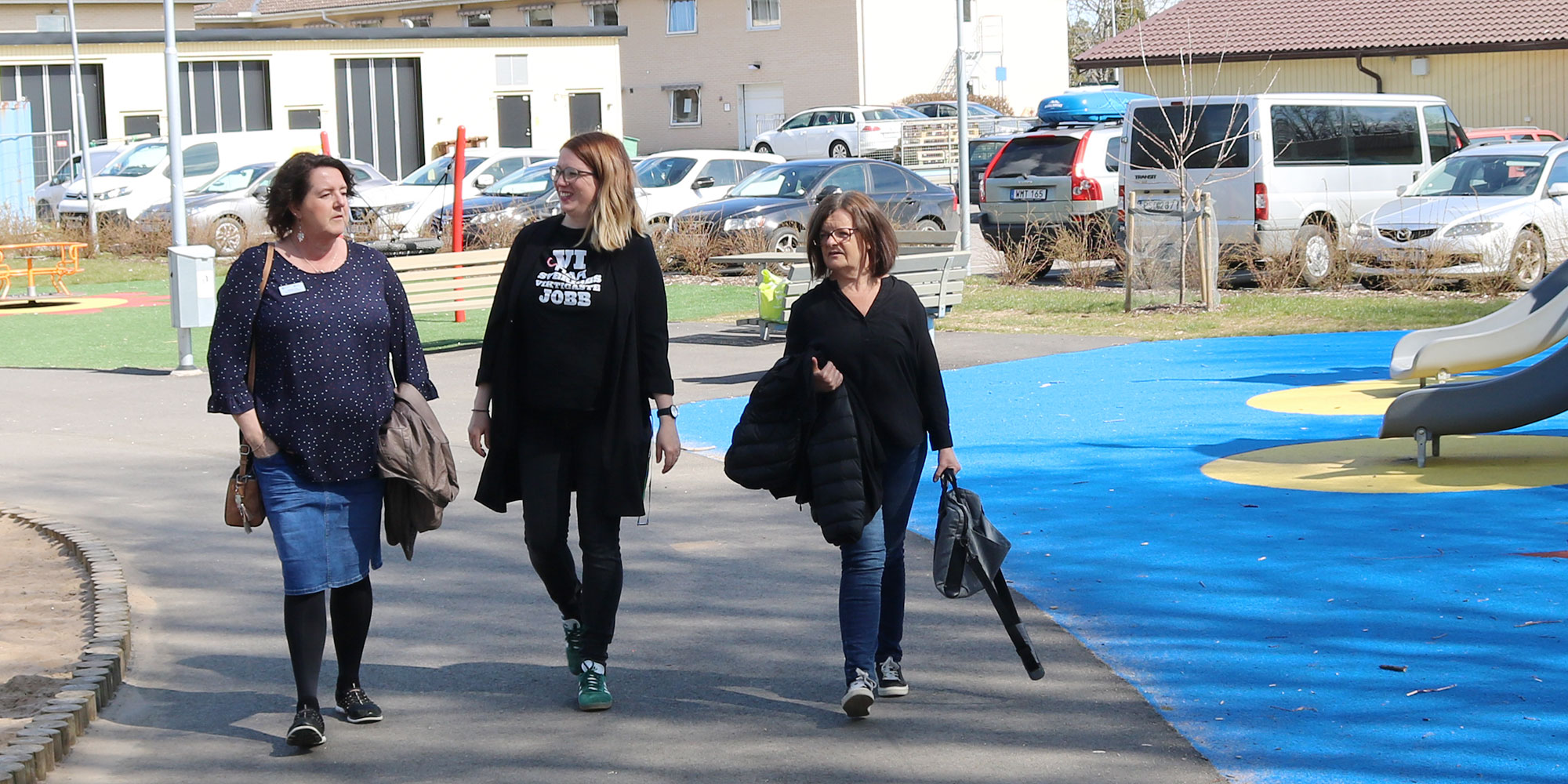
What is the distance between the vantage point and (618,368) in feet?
16.6

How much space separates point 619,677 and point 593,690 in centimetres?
39

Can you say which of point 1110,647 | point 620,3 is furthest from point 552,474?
point 620,3

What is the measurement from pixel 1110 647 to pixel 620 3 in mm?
54457

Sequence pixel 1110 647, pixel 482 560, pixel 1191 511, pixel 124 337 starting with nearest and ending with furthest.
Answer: pixel 1110 647 → pixel 482 560 → pixel 1191 511 → pixel 124 337

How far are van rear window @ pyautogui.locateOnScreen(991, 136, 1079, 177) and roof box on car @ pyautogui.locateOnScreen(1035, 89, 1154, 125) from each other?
780cm

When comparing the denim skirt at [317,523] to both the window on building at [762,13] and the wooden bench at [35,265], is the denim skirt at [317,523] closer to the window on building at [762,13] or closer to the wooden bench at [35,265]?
the wooden bench at [35,265]

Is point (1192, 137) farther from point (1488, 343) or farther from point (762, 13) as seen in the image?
point (762, 13)

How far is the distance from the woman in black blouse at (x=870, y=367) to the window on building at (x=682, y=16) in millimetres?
52323

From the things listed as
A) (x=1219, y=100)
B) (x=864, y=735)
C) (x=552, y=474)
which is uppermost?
(x=1219, y=100)

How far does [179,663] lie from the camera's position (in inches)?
225

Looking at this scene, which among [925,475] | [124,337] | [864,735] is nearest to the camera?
[864,735]

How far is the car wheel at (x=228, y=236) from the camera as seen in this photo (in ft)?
81.2

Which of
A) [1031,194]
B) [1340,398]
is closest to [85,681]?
[1340,398]

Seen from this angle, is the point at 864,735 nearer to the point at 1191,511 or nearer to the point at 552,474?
the point at 552,474
